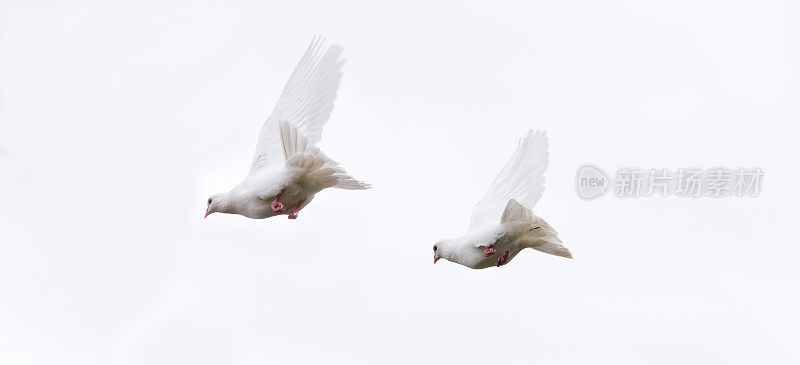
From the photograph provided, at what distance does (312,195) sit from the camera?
20906 millimetres

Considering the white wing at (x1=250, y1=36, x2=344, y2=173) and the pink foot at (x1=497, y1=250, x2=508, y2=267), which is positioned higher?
the white wing at (x1=250, y1=36, x2=344, y2=173)

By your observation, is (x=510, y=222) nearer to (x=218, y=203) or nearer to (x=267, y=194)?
(x=267, y=194)

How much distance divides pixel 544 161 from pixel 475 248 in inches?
75.8

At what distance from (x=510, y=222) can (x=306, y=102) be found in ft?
11.9

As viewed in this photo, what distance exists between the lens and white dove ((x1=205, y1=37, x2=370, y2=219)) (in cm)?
2017

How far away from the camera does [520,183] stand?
73.6 ft

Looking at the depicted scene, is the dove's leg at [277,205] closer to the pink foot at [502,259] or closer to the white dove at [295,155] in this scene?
the white dove at [295,155]

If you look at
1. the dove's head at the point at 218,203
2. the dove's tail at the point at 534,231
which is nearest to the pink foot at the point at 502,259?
the dove's tail at the point at 534,231

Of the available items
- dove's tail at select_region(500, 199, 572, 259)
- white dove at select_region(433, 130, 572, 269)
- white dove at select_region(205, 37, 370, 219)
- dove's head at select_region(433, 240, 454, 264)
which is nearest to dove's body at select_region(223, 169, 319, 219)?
white dove at select_region(205, 37, 370, 219)

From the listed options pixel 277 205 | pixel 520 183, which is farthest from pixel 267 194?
pixel 520 183

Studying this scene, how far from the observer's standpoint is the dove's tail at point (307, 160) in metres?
20.1

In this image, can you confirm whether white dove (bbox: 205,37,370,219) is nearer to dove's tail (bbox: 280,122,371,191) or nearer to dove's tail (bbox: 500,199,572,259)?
dove's tail (bbox: 280,122,371,191)

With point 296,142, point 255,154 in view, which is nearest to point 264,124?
point 255,154

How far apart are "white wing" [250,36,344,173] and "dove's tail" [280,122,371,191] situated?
4.23 feet
